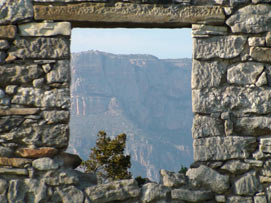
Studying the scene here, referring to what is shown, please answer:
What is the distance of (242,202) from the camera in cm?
382

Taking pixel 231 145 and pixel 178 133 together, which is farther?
pixel 178 133

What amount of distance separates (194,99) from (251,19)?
973mm

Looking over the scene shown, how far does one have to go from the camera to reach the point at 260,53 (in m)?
3.82

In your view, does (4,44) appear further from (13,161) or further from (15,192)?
(15,192)

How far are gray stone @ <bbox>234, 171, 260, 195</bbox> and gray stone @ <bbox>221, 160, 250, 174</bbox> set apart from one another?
8 centimetres

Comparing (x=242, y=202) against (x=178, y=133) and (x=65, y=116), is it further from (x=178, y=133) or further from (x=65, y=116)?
(x=178, y=133)

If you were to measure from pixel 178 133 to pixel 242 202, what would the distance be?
12051 centimetres

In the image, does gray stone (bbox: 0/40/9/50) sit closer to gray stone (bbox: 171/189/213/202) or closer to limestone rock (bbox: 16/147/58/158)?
limestone rock (bbox: 16/147/58/158)

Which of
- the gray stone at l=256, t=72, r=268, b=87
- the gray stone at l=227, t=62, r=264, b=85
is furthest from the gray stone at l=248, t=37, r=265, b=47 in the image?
the gray stone at l=256, t=72, r=268, b=87

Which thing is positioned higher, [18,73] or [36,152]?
[18,73]

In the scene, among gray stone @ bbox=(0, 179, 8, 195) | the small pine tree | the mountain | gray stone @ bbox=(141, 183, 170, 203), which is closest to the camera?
gray stone @ bbox=(0, 179, 8, 195)

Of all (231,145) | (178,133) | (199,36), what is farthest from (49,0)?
(178,133)

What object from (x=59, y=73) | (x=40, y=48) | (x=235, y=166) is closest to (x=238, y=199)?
(x=235, y=166)

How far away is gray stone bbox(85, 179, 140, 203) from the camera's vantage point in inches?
146
